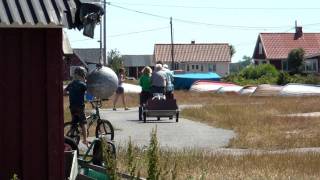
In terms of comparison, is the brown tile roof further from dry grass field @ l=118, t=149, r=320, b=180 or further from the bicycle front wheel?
dry grass field @ l=118, t=149, r=320, b=180

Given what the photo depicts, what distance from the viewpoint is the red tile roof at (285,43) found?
97.2 m

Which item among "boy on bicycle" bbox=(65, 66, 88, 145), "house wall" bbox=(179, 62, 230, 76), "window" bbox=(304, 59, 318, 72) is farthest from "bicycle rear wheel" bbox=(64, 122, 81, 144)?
"house wall" bbox=(179, 62, 230, 76)

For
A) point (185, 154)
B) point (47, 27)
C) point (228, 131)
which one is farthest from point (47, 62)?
point (228, 131)

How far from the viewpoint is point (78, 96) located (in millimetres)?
15188

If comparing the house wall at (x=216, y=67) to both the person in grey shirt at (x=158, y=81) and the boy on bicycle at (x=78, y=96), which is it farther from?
the boy on bicycle at (x=78, y=96)

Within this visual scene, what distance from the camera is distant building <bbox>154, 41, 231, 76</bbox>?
11500cm

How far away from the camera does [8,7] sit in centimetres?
860

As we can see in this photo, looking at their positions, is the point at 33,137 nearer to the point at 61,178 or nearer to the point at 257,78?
the point at 61,178

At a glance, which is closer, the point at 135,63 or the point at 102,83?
the point at 102,83

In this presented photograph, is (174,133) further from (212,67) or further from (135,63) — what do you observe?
(135,63)

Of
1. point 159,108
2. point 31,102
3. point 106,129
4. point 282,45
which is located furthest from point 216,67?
point 31,102

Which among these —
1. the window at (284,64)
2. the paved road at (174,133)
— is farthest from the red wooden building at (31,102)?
the window at (284,64)

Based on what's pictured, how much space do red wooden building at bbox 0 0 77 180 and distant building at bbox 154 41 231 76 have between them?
341 ft

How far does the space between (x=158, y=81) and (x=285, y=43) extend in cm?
7601
